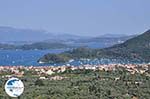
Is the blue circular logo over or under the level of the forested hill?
over

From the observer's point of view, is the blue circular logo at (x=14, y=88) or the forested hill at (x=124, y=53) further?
the forested hill at (x=124, y=53)

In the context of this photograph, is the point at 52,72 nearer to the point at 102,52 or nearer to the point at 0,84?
the point at 0,84

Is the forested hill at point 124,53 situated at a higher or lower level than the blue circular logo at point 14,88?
lower

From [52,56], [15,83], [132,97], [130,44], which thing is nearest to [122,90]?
[132,97]

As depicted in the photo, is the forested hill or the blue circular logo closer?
the blue circular logo

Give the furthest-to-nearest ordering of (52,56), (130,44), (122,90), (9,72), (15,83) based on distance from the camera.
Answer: (130,44) < (52,56) < (9,72) < (122,90) < (15,83)

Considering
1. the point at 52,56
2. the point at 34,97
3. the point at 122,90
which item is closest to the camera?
the point at 34,97

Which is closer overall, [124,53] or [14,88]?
[14,88]

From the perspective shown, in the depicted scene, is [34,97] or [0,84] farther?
[0,84]

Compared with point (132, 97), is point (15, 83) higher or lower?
higher

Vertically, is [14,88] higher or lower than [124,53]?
higher
